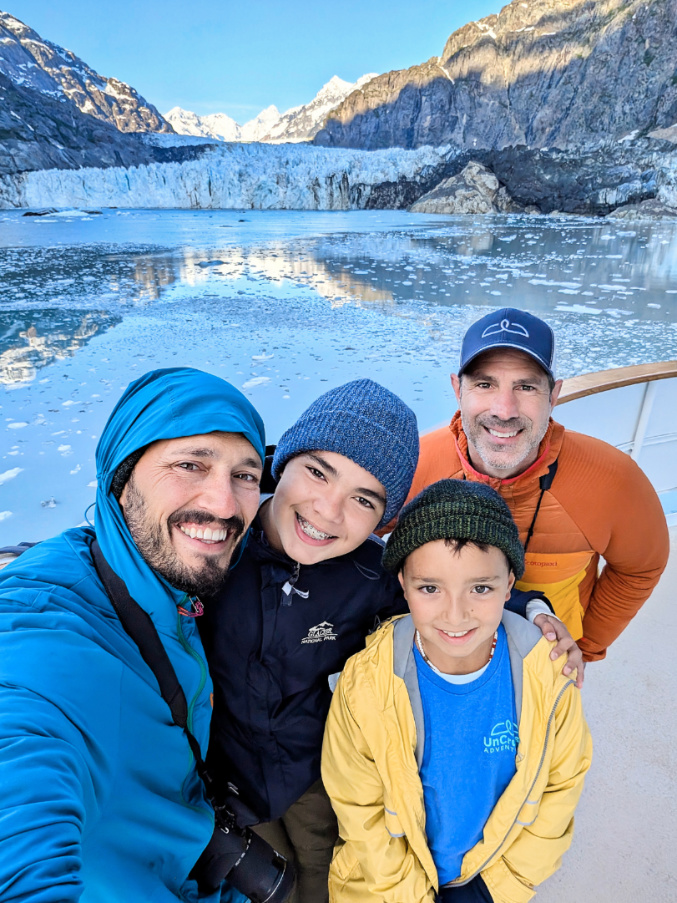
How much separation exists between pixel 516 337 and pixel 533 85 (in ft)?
207

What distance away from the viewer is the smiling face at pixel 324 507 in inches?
33.2

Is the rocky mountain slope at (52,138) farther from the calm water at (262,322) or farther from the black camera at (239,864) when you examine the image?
the black camera at (239,864)

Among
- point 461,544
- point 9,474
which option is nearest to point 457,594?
point 461,544

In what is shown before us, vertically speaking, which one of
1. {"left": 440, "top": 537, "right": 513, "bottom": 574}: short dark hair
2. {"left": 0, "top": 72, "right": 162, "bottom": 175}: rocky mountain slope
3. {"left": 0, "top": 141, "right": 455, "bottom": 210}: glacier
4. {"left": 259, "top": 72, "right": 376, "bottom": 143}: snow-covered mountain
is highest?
{"left": 259, "top": 72, "right": 376, "bottom": 143}: snow-covered mountain

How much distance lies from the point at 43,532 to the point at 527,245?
14341 mm

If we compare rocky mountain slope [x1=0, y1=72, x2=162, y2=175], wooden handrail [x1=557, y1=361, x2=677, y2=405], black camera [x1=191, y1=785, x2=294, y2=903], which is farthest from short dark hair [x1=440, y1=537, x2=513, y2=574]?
rocky mountain slope [x1=0, y1=72, x2=162, y2=175]

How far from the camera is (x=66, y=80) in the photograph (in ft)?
168

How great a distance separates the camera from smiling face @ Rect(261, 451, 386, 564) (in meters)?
0.84

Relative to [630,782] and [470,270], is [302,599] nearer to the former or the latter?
[630,782]

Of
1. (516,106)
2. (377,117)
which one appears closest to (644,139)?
(516,106)

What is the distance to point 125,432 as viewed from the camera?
2.56 feet

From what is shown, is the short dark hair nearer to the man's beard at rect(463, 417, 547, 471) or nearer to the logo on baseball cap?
the man's beard at rect(463, 417, 547, 471)

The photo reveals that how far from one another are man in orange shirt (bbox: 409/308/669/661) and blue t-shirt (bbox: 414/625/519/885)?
1.18ft

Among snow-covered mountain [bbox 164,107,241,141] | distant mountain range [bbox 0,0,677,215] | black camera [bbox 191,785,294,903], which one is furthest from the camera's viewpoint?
snow-covered mountain [bbox 164,107,241,141]
